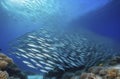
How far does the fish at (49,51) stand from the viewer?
7737mm

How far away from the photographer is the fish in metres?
7.74

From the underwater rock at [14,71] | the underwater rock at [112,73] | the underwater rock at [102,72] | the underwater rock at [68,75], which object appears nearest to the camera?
the underwater rock at [112,73]

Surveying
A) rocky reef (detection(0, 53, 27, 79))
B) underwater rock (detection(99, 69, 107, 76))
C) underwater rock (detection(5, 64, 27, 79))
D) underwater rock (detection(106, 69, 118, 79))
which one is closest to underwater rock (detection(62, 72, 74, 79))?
rocky reef (detection(0, 53, 27, 79))

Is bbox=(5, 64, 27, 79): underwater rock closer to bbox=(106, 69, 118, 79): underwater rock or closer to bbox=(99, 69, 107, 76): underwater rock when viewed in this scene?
bbox=(99, 69, 107, 76): underwater rock

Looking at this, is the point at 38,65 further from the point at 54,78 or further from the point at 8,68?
the point at 54,78

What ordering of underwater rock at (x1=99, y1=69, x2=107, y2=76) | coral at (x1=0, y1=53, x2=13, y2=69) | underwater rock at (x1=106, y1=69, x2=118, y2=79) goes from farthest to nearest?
coral at (x1=0, y1=53, x2=13, y2=69)
underwater rock at (x1=99, y1=69, x2=107, y2=76)
underwater rock at (x1=106, y1=69, x2=118, y2=79)

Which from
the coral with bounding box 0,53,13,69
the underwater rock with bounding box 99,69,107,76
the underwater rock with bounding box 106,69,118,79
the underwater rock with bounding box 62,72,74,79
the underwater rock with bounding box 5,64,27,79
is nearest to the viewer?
the underwater rock with bounding box 106,69,118,79

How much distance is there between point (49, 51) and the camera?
8523 mm

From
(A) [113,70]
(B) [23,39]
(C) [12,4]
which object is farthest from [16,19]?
(A) [113,70]

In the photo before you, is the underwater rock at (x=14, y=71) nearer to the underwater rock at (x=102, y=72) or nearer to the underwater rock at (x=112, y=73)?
the underwater rock at (x=102, y=72)

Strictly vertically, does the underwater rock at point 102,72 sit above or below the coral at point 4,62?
below

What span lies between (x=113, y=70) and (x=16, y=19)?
52.8ft

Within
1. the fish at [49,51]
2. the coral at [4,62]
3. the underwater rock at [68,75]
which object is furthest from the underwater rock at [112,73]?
the underwater rock at [68,75]

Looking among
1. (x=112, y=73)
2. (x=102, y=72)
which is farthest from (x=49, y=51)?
(x=112, y=73)
